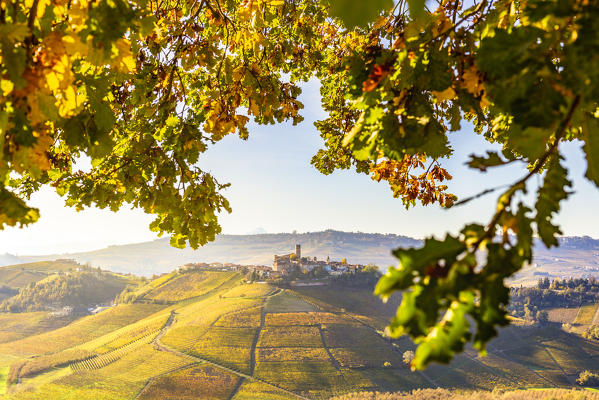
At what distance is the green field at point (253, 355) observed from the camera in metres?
65.1

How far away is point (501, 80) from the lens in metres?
1.13

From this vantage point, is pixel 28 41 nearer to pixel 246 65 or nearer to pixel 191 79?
pixel 246 65

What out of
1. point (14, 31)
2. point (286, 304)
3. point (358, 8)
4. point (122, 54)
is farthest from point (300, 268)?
point (358, 8)

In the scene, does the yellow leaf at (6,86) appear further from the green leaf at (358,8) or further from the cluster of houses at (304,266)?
the cluster of houses at (304,266)

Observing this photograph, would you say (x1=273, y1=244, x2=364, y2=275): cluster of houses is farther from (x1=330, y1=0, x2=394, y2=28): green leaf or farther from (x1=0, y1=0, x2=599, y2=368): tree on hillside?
(x1=330, y1=0, x2=394, y2=28): green leaf

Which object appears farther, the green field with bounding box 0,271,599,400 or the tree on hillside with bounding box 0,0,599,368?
the green field with bounding box 0,271,599,400

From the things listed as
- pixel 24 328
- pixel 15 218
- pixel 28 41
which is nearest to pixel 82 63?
Answer: pixel 28 41

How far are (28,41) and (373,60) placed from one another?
166 centimetres

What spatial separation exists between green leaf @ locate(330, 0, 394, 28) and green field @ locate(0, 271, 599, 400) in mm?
65443

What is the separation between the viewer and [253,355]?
7219 centimetres

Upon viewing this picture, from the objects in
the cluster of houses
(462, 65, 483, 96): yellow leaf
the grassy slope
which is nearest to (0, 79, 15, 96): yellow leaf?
(462, 65, 483, 96): yellow leaf

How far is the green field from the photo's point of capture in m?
65.1

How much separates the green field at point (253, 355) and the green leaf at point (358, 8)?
215ft

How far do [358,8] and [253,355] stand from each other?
78155 mm
